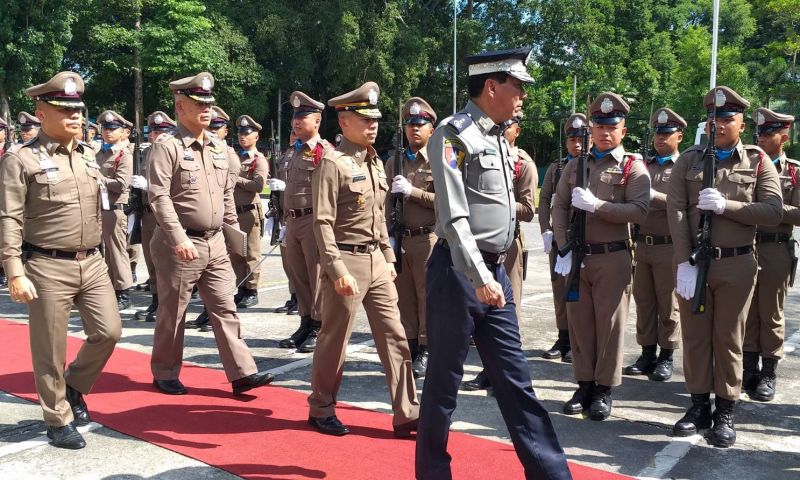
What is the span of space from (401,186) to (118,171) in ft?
14.3

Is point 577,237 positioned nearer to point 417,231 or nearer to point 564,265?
point 564,265

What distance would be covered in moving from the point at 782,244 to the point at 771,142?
0.84 metres

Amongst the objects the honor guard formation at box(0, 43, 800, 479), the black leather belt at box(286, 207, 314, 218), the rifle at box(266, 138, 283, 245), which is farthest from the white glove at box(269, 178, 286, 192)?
the honor guard formation at box(0, 43, 800, 479)

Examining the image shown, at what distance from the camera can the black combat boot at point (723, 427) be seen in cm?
463

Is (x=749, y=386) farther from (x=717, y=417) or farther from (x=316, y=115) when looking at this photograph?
(x=316, y=115)

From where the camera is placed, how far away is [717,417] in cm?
479

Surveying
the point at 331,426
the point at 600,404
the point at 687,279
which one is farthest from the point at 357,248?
the point at 687,279

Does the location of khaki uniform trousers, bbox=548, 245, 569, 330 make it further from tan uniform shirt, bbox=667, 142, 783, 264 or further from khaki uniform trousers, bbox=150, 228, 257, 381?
khaki uniform trousers, bbox=150, 228, 257, 381

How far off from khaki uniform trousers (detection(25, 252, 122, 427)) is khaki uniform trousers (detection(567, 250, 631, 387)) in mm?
3089

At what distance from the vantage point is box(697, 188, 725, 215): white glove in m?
4.64

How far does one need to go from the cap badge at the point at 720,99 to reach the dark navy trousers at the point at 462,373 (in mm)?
2250

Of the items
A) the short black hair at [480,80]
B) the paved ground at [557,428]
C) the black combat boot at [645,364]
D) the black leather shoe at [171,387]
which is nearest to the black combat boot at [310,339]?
the paved ground at [557,428]

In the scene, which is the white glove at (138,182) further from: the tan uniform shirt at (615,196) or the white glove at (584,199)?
the white glove at (584,199)

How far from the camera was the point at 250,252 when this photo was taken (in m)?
9.48
